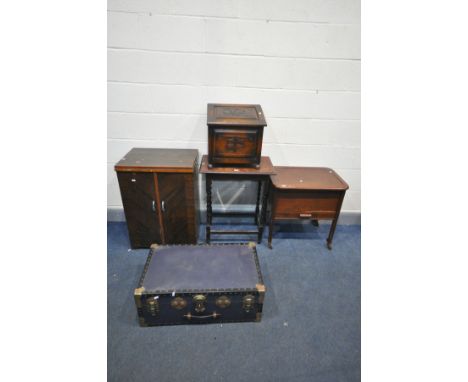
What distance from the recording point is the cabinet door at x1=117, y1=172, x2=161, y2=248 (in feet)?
6.29

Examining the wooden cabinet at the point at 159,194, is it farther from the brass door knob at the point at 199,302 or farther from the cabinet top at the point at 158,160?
the brass door knob at the point at 199,302

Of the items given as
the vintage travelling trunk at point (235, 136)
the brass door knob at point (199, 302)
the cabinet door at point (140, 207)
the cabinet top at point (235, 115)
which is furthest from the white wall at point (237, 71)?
the brass door knob at point (199, 302)

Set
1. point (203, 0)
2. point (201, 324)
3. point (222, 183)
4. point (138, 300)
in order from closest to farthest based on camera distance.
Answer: point (138, 300) < point (201, 324) < point (203, 0) < point (222, 183)

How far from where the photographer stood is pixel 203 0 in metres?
1.90

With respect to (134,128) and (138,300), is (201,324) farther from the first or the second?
(134,128)

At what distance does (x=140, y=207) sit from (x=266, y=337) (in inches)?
51.9

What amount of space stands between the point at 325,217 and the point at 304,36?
1.49 meters

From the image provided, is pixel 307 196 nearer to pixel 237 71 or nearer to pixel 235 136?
pixel 235 136

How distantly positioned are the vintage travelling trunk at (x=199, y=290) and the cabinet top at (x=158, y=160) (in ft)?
2.08

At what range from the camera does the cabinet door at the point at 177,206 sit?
6.35 feet

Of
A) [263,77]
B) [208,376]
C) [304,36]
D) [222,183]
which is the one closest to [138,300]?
[208,376]

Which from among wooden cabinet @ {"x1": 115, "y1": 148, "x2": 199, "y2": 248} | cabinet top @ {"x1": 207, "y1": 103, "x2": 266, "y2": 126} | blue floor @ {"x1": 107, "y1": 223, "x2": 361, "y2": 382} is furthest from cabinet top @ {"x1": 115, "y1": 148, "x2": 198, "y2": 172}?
blue floor @ {"x1": 107, "y1": 223, "x2": 361, "y2": 382}

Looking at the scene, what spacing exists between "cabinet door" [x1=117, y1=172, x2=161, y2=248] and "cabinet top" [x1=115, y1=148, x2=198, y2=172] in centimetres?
Result: 6

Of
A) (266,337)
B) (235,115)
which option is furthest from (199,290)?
(235,115)
